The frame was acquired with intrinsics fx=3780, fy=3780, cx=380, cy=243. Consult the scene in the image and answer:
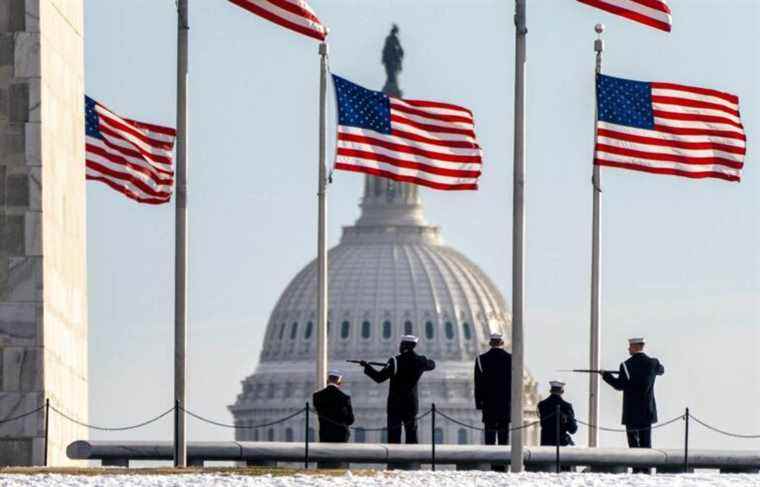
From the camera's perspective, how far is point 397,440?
5484cm

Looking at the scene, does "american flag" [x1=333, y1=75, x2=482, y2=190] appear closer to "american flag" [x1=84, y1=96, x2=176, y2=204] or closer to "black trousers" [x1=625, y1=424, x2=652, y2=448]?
"american flag" [x1=84, y1=96, x2=176, y2=204]

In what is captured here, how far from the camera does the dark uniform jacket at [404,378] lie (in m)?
53.1

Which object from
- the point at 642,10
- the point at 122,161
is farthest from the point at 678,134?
the point at 122,161

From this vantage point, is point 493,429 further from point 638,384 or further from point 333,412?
point 333,412

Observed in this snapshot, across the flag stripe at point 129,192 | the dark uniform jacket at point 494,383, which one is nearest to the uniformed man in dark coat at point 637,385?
the dark uniform jacket at point 494,383

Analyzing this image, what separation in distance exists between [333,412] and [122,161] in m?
8.83

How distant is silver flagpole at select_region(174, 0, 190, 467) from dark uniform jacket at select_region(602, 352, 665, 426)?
20.4ft

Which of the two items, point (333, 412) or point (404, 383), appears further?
point (404, 383)

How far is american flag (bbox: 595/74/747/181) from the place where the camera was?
57.7 m

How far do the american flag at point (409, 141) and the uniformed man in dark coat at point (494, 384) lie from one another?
5178 mm

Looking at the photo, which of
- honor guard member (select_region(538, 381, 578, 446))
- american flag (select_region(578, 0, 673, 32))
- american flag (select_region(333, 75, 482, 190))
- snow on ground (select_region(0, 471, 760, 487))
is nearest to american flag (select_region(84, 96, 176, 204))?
american flag (select_region(333, 75, 482, 190))

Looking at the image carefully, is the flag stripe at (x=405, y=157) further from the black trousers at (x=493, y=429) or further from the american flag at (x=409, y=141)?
the black trousers at (x=493, y=429)

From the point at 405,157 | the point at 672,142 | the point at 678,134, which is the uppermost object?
the point at 678,134

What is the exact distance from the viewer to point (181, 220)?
52781 mm
